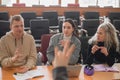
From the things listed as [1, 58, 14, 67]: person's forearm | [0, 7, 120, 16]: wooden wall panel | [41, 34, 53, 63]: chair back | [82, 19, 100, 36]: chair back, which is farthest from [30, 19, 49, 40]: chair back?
[0, 7, 120, 16]: wooden wall panel

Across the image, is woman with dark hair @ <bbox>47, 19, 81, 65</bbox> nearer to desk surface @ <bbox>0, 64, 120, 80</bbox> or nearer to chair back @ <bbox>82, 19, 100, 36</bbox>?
desk surface @ <bbox>0, 64, 120, 80</bbox>

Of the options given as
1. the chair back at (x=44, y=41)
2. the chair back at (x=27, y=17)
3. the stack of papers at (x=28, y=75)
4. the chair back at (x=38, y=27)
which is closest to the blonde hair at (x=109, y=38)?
the chair back at (x=44, y=41)

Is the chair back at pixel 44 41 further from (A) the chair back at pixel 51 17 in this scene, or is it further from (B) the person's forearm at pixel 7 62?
(A) the chair back at pixel 51 17

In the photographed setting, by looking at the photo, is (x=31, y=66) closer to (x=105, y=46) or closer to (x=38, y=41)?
(x=105, y=46)

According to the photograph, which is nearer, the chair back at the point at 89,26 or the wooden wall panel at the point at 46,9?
the chair back at the point at 89,26

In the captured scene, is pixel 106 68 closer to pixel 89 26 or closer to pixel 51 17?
pixel 89 26

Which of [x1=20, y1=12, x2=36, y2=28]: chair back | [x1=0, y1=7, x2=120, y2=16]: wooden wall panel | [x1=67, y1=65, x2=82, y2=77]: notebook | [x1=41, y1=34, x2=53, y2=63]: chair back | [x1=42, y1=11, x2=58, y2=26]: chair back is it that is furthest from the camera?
[x1=0, y1=7, x2=120, y2=16]: wooden wall panel

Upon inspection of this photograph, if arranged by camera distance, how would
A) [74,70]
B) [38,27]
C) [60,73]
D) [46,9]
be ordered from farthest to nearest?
[46,9], [38,27], [74,70], [60,73]

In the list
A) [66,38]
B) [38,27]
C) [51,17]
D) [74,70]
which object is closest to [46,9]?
[51,17]

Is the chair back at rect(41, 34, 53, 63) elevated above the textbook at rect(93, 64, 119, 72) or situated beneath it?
elevated above

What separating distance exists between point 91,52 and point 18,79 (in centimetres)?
129

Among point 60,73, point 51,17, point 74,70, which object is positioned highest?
point 51,17

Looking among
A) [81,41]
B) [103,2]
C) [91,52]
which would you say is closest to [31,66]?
[91,52]

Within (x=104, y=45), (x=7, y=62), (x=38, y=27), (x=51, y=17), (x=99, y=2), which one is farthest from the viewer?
(x=99, y=2)
